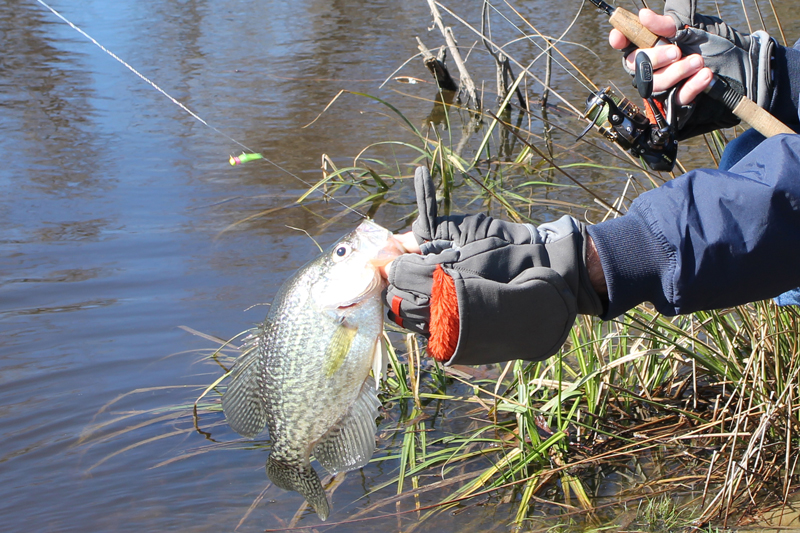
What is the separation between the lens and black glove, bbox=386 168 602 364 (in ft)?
6.06

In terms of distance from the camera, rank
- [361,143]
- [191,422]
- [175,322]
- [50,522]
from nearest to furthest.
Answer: [50,522]
[191,422]
[175,322]
[361,143]

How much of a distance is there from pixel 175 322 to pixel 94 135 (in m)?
3.74

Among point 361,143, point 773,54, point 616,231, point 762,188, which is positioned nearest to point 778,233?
point 762,188

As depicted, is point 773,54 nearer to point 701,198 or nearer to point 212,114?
point 701,198

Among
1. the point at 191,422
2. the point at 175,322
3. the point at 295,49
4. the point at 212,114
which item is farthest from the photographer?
the point at 295,49

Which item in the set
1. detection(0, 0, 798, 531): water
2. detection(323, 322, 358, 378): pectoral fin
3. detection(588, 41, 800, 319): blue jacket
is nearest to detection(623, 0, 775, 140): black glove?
detection(588, 41, 800, 319): blue jacket

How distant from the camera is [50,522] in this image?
11.1ft

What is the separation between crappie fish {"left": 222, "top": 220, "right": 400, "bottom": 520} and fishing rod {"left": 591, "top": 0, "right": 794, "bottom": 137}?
1.19m

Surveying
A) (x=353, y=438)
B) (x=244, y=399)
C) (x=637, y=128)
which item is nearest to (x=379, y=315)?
(x=353, y=438)

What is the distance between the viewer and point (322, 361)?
7.13ft

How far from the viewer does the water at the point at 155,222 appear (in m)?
3.59

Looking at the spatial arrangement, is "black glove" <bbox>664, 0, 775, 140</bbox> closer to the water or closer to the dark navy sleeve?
the dark navy sleeve

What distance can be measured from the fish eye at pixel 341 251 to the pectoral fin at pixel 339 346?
0.59ft

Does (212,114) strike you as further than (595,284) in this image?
Yes
